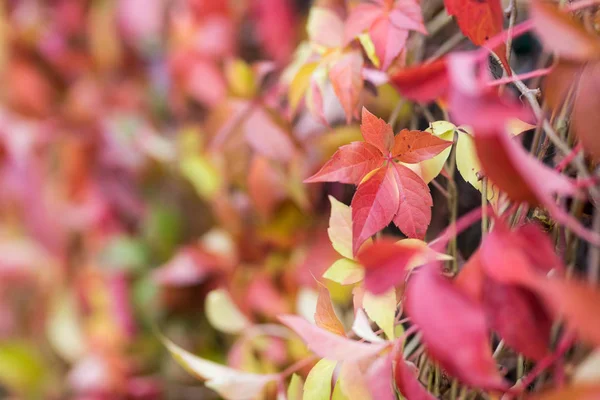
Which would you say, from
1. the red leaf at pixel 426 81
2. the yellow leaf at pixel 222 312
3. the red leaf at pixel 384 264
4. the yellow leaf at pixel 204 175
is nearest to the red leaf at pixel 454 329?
the red leaf at pixel 384 264

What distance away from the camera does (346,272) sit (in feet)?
0.95

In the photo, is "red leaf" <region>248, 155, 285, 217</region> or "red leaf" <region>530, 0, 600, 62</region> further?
"red leaf" <region>248, 155, 285, 217</region>

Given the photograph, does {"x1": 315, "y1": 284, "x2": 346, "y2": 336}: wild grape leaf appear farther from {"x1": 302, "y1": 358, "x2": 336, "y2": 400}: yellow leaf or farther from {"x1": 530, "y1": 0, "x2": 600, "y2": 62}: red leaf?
{"x1": 530, "y1": 0, "x2": 600, "y2": 62}: red leaf

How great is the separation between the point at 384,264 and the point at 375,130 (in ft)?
0.26

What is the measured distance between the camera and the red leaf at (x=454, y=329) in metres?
0.18

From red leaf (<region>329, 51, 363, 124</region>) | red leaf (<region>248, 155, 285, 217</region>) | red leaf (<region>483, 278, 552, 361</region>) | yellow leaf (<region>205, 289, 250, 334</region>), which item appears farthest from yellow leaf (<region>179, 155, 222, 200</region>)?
red leaf (<region>483, 278, 552, 361</region>)

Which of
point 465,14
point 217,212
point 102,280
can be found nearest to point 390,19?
point 465,14

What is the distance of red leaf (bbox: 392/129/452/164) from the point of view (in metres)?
0.26

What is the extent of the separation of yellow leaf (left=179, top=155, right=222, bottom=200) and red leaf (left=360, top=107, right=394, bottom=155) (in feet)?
1.16

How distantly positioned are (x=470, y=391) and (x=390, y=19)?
0.22 metres

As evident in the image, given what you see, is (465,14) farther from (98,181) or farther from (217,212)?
(98,181)

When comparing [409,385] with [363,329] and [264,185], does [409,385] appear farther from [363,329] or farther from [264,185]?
[264,185]

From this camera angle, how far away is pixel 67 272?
2.51ft

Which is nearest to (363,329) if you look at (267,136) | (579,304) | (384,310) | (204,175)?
(384,310)
